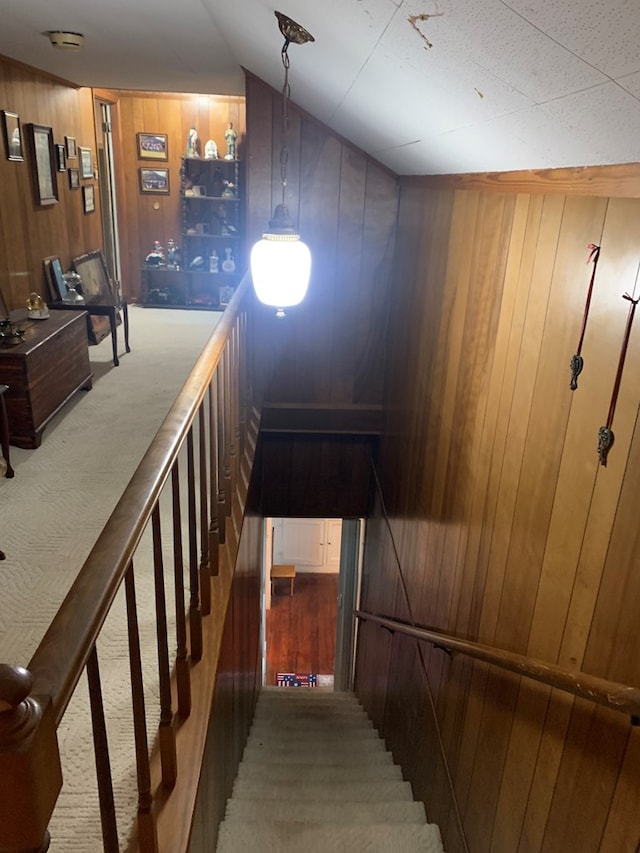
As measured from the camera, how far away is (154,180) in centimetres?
664

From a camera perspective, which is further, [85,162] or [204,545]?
[85,162]

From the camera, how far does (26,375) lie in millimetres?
3178

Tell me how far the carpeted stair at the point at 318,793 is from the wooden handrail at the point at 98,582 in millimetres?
1771

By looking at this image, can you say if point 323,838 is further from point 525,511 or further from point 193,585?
point 525,511

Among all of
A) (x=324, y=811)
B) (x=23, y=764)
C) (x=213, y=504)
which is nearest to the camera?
(x=23, y=764)

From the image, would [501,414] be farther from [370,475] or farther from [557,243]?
[370,475]

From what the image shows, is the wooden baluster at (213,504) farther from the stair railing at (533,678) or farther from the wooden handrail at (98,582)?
the stair railing at (533,678)

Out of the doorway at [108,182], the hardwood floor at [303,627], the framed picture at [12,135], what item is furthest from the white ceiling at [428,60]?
the hardwood floor at [303,627]

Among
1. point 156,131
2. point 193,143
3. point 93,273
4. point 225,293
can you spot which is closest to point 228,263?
point 225,293

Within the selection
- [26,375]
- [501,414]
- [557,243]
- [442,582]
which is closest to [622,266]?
[557,243]

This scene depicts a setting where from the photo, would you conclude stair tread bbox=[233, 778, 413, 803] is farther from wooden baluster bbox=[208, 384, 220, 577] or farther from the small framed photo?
the small framed photo

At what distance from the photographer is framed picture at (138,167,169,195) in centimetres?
661

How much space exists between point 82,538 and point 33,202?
287 centimetres

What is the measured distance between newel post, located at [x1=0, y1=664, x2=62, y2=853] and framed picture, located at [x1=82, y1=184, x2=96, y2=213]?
5.52 meters
